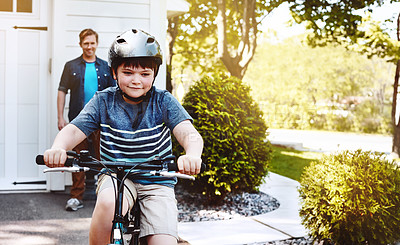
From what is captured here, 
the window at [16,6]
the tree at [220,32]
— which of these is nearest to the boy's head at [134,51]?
the window at [16,6]

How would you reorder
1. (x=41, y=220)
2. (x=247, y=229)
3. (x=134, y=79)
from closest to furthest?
(x=134, y=79), (x=247, y=229), (x=41, y=220)

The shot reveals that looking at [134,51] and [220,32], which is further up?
[220,32]

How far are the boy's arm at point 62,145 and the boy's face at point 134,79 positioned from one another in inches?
14.2

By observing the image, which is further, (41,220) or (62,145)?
(41,220)

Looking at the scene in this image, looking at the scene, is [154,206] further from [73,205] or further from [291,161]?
[291,161]

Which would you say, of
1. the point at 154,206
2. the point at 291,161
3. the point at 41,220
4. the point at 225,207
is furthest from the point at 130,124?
the point at 291,161

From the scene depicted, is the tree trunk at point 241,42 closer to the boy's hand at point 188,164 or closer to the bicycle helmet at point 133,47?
the bicycle helmet at point 133,47

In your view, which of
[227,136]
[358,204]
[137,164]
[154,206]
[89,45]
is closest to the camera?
[137,164]

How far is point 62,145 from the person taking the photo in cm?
268

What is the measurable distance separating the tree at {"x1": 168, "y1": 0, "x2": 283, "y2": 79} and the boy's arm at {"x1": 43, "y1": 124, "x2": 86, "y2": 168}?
34.1 ft

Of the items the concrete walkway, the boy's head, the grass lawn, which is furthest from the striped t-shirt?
the grass lawn

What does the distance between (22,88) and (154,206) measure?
548 cm

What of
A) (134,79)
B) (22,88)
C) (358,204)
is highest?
(134,79)

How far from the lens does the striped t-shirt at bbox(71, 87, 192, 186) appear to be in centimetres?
288
